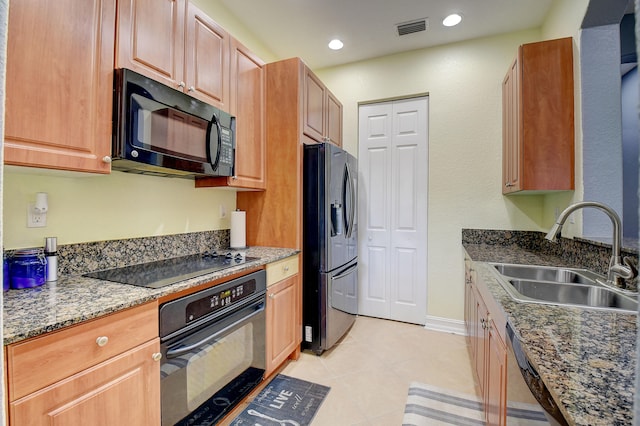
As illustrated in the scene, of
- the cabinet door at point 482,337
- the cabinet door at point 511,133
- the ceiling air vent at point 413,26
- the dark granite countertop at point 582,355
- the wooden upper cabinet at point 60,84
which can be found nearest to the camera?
the dark granite countertop at point 582,355

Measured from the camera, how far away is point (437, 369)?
231 cm

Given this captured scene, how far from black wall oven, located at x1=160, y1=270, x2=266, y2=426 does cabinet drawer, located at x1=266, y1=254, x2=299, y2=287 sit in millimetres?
88

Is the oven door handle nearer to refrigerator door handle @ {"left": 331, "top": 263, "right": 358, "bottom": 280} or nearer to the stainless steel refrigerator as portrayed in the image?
the stainless steel refrigerator

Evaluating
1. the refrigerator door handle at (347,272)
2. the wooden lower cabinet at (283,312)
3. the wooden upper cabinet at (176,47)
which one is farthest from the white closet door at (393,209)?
the wooden upper cabinet at (176,47)

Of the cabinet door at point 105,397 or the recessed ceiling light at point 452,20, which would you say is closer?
the cabinet door at point 105,397

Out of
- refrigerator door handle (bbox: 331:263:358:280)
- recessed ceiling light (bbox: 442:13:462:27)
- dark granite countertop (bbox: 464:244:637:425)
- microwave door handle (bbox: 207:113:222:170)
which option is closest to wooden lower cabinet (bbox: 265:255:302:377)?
refrigerator door handle (bbox: 331:263:358:280)

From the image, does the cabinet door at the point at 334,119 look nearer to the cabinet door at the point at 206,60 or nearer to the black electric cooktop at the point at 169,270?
the cabinet door at the point at 206,60

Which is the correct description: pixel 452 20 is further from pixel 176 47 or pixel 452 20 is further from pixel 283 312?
pixel 283 312

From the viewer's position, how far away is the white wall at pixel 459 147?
2844 millimetres

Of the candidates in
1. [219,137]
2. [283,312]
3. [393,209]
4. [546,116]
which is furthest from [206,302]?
[546,116]

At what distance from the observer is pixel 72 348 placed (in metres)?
0.97

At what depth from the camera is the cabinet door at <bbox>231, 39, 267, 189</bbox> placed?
2.14 meters

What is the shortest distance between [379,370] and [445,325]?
3.54 ft

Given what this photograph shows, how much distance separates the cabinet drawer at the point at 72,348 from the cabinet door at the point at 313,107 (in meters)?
1.81
